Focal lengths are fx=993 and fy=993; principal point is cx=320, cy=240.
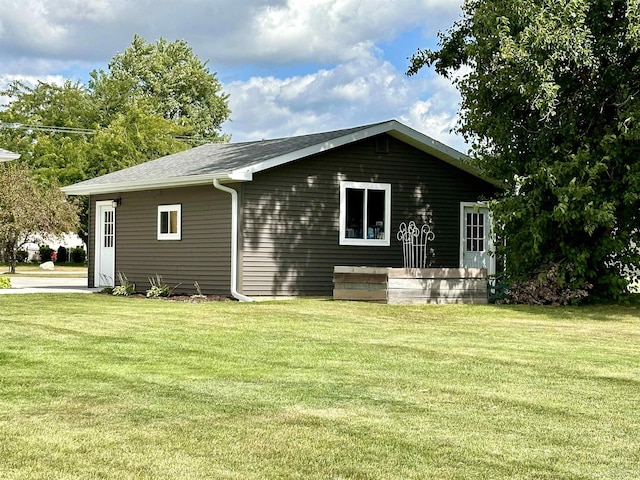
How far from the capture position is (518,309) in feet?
55.3

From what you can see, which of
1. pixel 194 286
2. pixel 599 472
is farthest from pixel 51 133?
pixel 599 472

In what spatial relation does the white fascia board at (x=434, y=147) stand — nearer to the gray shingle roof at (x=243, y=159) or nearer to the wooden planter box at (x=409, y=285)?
the gray shingle roof at (x=243, y=159)

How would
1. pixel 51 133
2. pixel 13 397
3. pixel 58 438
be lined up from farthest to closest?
pixel 51 133 → pixel 13 397 → pixel 58 438

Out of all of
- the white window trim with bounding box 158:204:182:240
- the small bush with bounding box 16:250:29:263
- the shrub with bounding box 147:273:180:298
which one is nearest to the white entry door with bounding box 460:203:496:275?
the white window trim with bounding box 158:204:182:240

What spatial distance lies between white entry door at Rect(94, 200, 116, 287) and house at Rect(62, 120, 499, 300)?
1.50 feet

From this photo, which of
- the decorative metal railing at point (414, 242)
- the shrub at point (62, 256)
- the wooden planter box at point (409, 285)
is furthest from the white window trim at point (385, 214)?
the shrub at point (62, 256)

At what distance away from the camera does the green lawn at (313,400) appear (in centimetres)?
538

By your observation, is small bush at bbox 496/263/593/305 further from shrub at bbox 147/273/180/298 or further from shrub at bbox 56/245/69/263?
shrub at bbox 56/245/69/263

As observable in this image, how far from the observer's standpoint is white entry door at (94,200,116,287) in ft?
74.6

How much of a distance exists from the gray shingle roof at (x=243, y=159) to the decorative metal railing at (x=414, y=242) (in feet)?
5.25

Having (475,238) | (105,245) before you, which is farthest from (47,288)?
(475,238)

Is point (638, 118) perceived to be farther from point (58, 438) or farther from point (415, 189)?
point (58, 438)

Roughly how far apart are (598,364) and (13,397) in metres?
5.52

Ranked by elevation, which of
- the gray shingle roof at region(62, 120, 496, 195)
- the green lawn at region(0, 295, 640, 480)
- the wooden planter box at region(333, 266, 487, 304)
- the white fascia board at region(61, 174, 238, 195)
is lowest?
the green lawn at region(0, 295, 640, 480)
